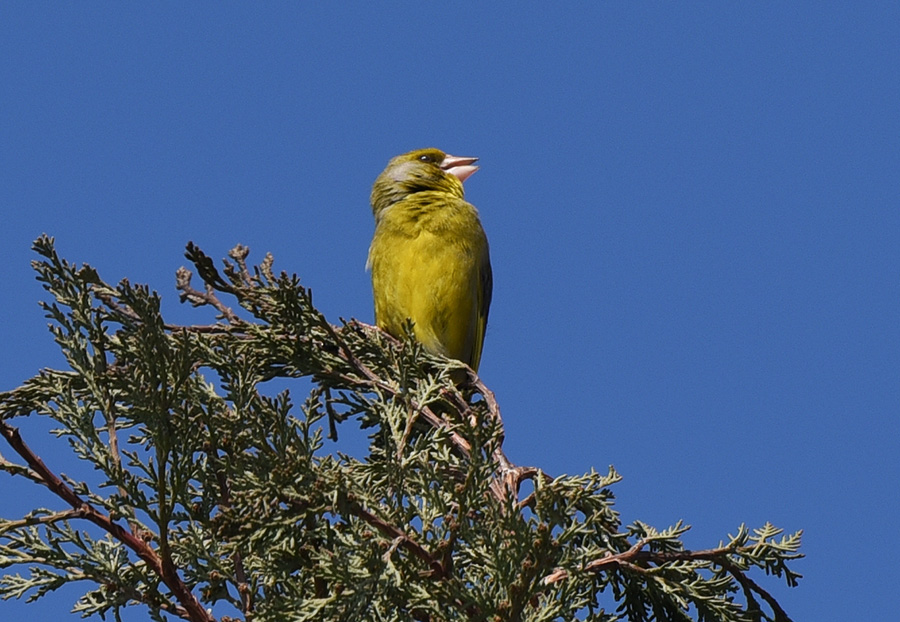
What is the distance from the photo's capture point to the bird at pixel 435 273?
664 centimetres

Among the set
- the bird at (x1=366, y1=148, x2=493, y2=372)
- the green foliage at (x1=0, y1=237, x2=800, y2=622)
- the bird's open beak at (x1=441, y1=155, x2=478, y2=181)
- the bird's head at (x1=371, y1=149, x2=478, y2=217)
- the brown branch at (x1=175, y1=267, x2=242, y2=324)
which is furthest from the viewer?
the bird's open beak at (x1=441, y1=155, x2=478, y2=181)

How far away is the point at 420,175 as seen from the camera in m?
7.55

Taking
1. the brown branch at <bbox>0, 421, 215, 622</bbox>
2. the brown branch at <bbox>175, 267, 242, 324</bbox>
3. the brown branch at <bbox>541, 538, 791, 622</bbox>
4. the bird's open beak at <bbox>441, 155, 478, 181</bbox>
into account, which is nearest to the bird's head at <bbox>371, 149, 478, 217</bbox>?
the bird's open beak at <bbox>441, 155, 478, 181</bbox>

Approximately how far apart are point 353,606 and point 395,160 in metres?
5.33

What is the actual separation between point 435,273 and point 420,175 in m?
1.14

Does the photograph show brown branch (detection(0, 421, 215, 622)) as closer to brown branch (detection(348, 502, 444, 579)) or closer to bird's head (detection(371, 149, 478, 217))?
brown branch (detection(348, 502, 444, 579))

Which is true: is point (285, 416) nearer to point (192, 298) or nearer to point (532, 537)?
point (532, 537)

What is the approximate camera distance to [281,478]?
123 inches

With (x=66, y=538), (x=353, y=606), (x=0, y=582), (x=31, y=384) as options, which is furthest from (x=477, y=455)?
(x=31, y=384)

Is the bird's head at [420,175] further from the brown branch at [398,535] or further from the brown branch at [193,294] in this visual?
the brown branch at [398,535]

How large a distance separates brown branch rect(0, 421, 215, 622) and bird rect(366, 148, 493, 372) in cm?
322

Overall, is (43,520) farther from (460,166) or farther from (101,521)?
(460,166)

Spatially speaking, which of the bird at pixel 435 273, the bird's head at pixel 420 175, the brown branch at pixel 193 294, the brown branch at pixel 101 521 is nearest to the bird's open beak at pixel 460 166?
the bird's head at pixel 420 175

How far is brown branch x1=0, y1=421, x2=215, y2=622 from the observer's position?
3.21m
